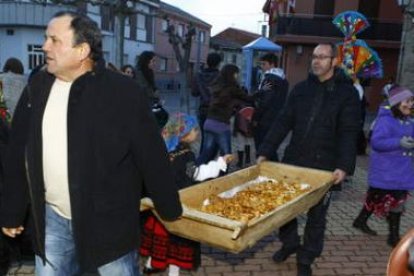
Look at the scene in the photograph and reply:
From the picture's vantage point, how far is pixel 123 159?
2223mm

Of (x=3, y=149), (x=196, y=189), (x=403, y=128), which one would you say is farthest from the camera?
(x=403, y=128)

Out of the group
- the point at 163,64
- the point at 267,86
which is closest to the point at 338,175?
the point at 267,86

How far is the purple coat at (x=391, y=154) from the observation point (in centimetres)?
468

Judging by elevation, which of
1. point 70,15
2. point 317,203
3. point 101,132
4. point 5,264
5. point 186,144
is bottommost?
point 5,264

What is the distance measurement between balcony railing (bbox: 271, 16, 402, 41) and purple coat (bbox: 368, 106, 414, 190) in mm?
24132

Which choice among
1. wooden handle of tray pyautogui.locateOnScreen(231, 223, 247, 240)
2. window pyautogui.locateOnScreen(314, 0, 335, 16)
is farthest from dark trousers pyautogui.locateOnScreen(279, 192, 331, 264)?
window pyautogui.locateOnScreen(314, 0, 335, 16)

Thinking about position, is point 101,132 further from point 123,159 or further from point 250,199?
point 250,199

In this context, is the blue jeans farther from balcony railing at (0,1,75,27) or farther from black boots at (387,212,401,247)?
balcony railing at (0,1,75,27)

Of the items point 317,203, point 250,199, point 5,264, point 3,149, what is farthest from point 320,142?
point 5,264

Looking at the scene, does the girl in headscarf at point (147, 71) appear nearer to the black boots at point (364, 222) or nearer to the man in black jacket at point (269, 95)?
the man in black jacket at point (269, 95)

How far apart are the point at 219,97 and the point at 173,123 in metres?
2.81

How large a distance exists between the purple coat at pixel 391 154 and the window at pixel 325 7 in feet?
82.0

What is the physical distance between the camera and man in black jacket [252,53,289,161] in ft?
22.3

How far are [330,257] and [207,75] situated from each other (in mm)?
3985
